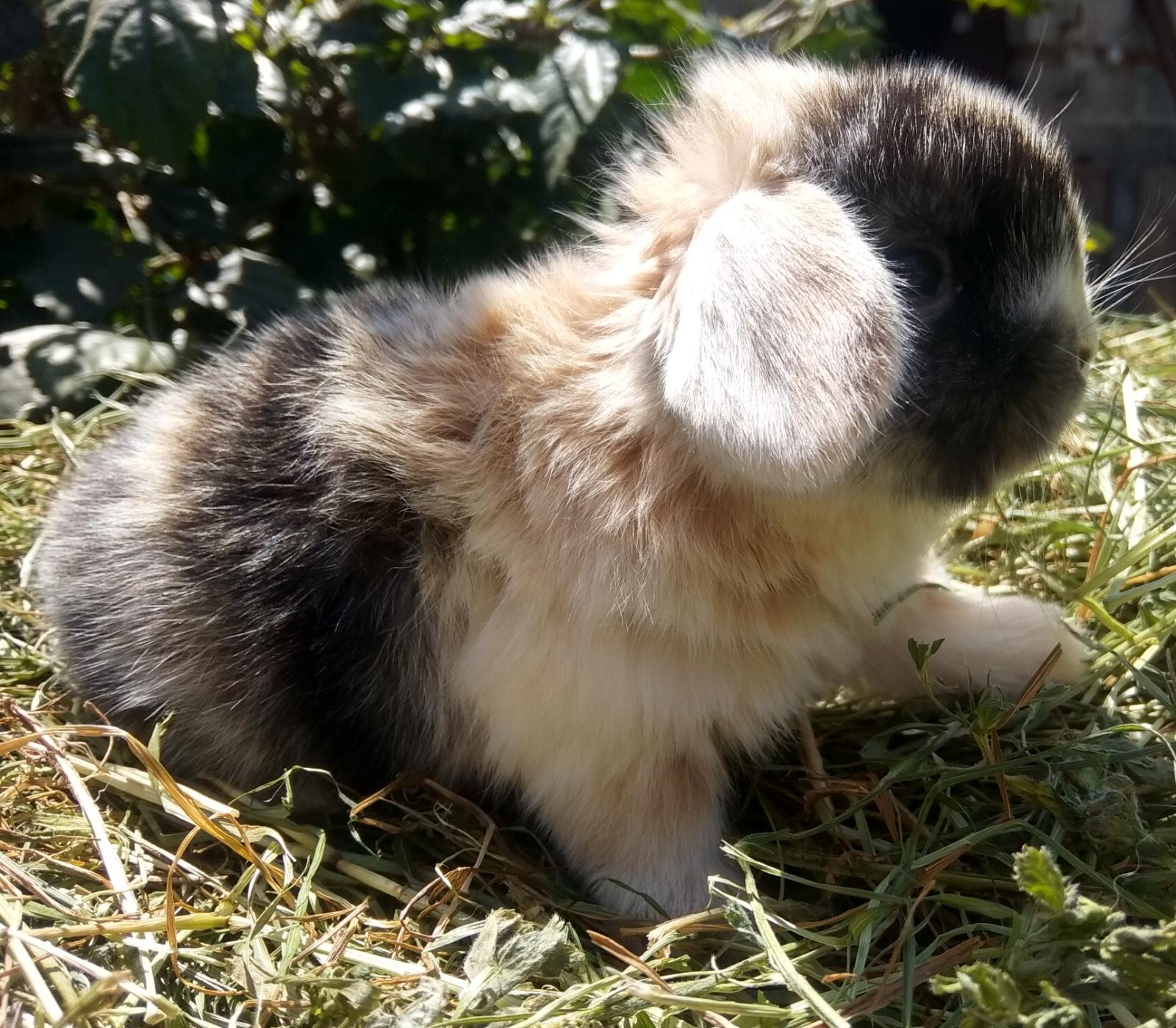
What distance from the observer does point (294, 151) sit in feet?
10.2

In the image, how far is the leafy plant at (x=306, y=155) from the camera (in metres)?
2.56

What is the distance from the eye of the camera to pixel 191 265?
297 cm

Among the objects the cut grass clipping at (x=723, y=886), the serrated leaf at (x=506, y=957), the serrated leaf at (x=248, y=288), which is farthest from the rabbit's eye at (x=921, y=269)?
the serrated leaf at (x=248, y=288)

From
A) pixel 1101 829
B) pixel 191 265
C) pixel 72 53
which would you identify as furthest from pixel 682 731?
pixel 191 265

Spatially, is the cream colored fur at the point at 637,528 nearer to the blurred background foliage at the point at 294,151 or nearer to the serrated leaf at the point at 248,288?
the blurred background foliage at the point at 294,151

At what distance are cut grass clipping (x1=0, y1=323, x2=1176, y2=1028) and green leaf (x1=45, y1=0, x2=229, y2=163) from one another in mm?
1092

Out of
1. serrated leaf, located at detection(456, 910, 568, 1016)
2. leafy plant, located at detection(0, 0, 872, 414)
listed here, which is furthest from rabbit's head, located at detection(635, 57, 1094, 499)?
leafy plant, located at detection(0, 0, 872, 414)

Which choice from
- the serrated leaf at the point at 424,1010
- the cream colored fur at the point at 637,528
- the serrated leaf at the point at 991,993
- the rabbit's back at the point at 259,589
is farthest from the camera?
the rabbit's back at the point at 259,589

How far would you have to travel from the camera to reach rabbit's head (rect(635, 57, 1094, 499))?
4.04 feet

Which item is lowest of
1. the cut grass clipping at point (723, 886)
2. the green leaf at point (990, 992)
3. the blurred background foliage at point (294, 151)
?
the cut grass clipping at point (723, 886)

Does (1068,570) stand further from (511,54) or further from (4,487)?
(4,487)

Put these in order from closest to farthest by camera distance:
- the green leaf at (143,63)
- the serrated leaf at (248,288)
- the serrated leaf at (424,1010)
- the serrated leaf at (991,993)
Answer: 1. the serrated leaf at (991,993)
2. the serrated leaf at (424,1010)
3. the green leaf at (143,63)
4. the serrated leaf at (248,288)

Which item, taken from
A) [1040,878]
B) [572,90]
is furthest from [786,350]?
[572,90]

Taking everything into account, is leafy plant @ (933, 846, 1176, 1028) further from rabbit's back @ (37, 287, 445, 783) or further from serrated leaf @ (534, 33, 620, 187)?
serrated leaf @ (534, 33, 620, 187)
